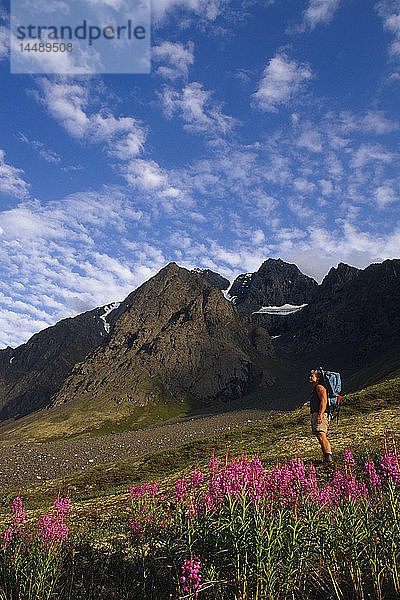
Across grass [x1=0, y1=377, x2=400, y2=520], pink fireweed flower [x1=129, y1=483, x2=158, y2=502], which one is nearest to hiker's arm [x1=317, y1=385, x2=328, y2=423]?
grass [x1=0, y1=377, x2=400, y2=520]

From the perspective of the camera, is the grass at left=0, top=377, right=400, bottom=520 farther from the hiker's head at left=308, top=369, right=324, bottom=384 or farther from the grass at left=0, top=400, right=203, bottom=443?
the grass at left=0, top=400, right=203, bottom=443

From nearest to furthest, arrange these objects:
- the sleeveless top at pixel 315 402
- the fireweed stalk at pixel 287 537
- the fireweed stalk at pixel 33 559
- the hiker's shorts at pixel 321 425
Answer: the fireweed stalk at pixel 287 537, the fireweed stalk at pixel 33 559, the hiker's shorts at pixel 321 425, the sleeveless top at pixel 315 402

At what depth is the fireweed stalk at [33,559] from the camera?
682 centimetres

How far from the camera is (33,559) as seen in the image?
7504 millimetres

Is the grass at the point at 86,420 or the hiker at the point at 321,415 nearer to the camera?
the hiker at the point at 321,415

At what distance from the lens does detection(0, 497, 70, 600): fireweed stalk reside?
682 centimetres

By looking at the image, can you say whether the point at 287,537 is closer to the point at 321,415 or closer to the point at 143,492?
the point at 143,492

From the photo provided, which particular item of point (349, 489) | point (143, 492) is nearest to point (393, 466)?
point (349, 489)

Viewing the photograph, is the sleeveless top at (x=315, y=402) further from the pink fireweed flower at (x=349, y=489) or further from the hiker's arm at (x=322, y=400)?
the pink fireweed flower at (x=349, y=489)

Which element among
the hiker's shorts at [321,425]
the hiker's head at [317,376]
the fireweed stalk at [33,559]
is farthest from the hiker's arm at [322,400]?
the fireweed stalk at [33,559]

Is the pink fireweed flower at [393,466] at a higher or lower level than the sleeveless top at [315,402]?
lower

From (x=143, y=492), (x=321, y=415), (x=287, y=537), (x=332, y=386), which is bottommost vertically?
(x=287, y=537)

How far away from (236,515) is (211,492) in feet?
3.40

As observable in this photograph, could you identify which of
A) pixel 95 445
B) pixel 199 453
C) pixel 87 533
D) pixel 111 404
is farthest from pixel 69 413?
pixel 87 533
